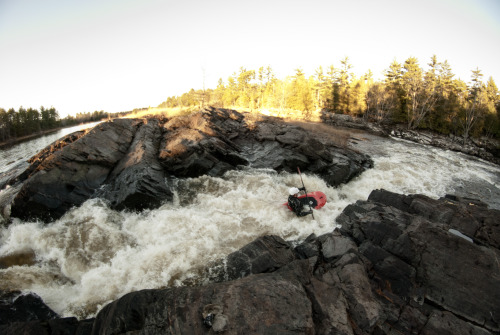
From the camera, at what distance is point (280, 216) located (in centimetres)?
981

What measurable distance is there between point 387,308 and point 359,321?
3.27 feet

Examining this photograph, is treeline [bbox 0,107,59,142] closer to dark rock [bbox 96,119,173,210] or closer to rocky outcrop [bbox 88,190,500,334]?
dark rock [bbox 96,119,173,210]

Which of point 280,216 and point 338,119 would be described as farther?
point 338,119

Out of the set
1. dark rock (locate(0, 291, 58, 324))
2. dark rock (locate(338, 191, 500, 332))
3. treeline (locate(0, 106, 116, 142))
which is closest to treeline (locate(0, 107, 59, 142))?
treeline (locate(0, 106, 116, 142))

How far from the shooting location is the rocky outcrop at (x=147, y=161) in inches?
380

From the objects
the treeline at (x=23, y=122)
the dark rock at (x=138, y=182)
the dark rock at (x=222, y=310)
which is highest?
the treeline at (x=23, y=122)

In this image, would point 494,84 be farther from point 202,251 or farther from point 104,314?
point 104,314

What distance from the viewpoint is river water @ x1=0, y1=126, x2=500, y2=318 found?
6.46 metres

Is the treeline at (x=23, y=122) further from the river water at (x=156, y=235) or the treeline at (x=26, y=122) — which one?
the river water at (x=156, y=235)

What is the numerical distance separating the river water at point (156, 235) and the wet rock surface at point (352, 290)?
5.12ft

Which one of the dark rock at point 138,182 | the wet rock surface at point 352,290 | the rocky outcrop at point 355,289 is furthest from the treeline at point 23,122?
the rocky outcrop at point 355,289

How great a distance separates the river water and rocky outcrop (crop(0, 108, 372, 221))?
645mm

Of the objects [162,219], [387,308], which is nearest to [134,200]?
[162,219]

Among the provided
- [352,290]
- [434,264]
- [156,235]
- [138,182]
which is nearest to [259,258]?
[352,290]
